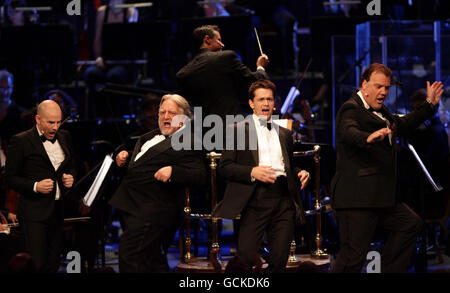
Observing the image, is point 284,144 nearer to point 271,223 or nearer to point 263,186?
point 263,186

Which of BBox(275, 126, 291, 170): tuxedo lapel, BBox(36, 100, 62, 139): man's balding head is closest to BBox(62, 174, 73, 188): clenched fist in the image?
BBox(36, 100, 62, 139): man's balding head

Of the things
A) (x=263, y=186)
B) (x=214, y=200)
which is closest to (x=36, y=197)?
(x=214, y=200)

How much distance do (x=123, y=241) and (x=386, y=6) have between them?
21.0ft

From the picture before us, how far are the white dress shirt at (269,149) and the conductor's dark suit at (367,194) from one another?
0.45 m

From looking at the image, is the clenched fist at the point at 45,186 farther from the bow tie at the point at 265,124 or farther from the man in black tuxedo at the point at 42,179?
the bow tie at the point at 265,124

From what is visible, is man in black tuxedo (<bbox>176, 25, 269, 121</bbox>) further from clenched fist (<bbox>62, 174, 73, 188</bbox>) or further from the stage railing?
clenched fist (<bbox>62, 174, 73, 188</bbox>)

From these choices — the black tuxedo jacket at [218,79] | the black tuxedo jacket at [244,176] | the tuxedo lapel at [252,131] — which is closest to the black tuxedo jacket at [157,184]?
the black tuxedo jacket at [244,176]

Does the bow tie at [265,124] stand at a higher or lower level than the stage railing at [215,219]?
higher

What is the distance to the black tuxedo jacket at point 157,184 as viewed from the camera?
635cm

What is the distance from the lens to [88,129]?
8.98m

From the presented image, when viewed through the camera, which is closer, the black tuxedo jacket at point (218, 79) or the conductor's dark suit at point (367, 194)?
the conductor's dark suit at point (367, 194)

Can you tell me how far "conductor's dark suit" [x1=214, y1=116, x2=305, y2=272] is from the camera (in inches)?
242

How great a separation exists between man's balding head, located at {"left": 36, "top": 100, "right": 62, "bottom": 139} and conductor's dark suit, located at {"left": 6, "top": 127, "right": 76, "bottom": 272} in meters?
0.08
